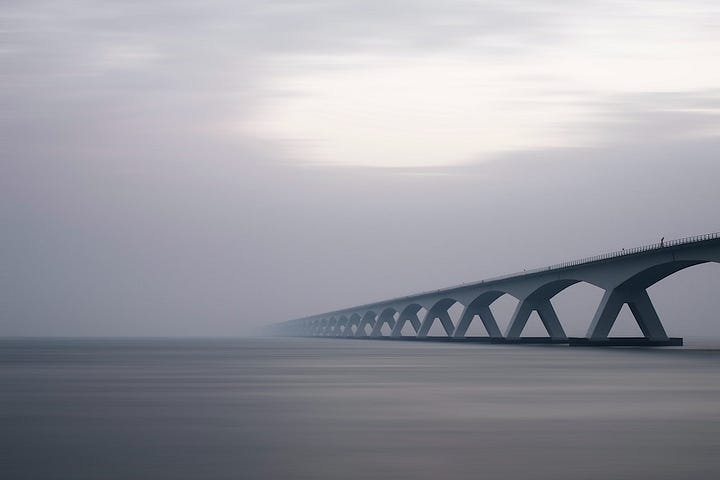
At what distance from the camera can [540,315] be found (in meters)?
116

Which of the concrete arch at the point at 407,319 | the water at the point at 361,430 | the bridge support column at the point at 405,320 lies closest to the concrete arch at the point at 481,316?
the concrete arch at the point at 407,319

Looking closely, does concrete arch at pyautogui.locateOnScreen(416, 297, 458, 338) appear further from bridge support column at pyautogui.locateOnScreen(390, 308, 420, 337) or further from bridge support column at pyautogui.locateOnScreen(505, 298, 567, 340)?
bridge support column at pyautogui.locateOnScreen(505, 298, 567, 340)

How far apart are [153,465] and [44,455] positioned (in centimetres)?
222

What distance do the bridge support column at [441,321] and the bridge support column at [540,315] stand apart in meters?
38.5

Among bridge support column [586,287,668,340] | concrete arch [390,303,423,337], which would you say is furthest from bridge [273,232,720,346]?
concrete arch [390,303,423,337]

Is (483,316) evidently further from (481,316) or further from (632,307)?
(632,307)

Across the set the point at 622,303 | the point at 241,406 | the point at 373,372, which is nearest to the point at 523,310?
the point at 622,303

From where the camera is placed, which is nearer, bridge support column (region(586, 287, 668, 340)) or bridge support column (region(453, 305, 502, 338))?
bridge support column (region(586, 287, 668, 340))

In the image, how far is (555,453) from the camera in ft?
53.4

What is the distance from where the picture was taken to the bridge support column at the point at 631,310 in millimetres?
90125

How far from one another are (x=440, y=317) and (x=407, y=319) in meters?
23.2

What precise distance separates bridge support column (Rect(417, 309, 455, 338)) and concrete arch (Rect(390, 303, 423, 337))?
452cm

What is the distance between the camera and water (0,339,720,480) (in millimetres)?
14734

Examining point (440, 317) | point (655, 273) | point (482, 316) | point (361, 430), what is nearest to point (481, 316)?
point (482, 316)
